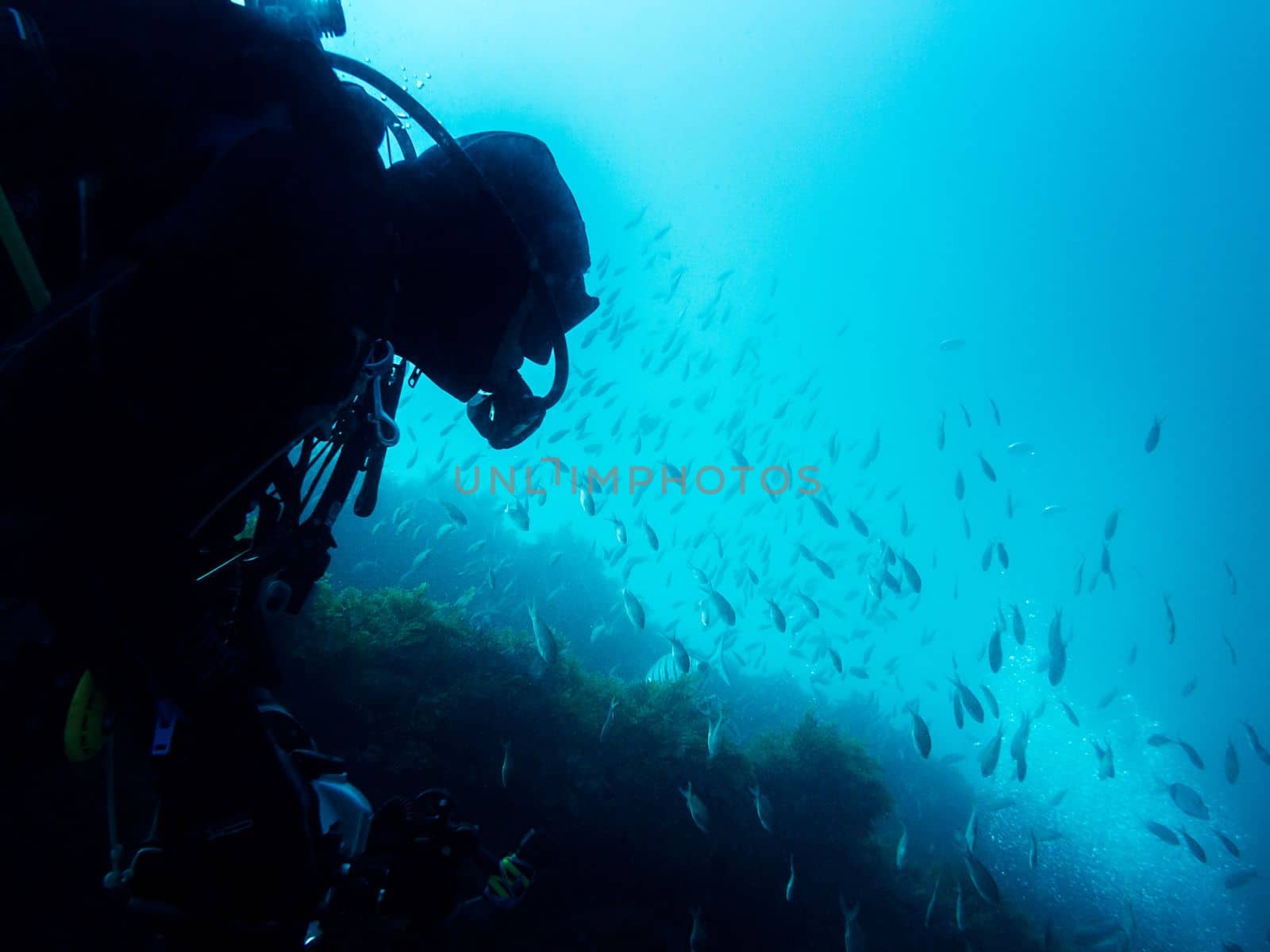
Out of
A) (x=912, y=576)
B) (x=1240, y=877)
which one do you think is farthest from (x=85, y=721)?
(x=1240, y=877)

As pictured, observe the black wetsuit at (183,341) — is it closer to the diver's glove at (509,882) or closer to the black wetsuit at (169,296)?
the black wetsuit at (169,296)

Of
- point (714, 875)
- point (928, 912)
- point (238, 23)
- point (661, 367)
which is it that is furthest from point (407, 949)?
point (661, 367)

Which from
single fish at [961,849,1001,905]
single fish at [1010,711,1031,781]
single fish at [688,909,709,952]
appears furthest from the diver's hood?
single fish at [1010,711,1031,781]

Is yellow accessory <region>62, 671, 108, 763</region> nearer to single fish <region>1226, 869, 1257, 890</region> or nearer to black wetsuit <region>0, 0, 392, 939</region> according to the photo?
black wetsuit <region>0, 0, 392, 939</region>

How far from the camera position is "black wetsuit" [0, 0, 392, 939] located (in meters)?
0.86

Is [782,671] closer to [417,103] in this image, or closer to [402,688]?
[402,688]

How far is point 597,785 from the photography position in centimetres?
643

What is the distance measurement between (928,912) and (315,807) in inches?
322

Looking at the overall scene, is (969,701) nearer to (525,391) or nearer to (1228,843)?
(1228,843)

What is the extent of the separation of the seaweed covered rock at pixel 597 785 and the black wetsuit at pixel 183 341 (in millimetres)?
5072

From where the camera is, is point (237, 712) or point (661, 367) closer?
point (237, 712)

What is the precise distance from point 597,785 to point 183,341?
660cm

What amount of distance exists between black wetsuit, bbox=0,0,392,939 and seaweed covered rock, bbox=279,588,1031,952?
5072 mm

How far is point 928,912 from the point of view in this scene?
671cm
